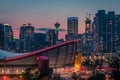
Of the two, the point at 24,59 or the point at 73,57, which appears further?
the point at 73,57

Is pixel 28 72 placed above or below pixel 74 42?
below

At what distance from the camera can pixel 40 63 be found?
11794 cm

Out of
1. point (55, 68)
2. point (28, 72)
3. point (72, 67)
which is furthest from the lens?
point (72, 67)

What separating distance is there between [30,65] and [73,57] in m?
22.2

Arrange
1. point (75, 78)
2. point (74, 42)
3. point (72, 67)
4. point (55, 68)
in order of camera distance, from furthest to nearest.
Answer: point (72, 67) → point (55, 68) → point (74, 42) → point (75, 78)

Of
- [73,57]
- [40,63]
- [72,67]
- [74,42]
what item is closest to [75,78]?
[40,63]

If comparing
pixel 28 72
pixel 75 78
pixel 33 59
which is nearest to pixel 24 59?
pixel 33 59

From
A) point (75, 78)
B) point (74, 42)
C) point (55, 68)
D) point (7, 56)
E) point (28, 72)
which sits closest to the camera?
point (28, 72)

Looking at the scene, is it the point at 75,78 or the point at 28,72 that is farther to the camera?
the point at 75,78

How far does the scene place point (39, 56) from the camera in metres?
120

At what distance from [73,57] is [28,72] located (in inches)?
1928

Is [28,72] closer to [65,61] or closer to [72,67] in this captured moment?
[65,61]

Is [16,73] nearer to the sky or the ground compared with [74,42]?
nearer to the ground

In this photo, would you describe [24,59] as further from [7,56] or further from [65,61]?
[65,61]
